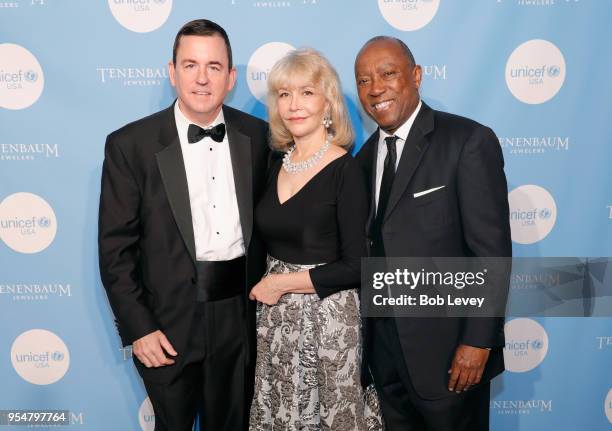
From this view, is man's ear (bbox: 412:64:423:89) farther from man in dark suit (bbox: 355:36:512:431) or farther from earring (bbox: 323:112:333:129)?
earring (bbox: 323:112:333:129)

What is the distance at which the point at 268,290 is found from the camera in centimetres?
207

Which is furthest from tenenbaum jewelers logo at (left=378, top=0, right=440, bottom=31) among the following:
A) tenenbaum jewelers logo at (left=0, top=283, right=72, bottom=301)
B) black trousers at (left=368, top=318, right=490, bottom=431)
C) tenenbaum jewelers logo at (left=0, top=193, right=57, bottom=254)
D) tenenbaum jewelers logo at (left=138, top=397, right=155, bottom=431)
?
tenenbaum jewelers logo at (left=138, top=397, right=155, bottom=431)

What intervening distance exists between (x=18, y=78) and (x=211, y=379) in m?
1.78

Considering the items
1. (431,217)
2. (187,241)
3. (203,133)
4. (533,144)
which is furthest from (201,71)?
(533,144)

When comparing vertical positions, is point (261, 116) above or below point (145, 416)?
above

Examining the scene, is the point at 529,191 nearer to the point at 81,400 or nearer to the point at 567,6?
the point at 567,6

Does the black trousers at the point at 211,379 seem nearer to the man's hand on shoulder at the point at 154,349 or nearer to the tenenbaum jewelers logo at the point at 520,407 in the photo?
the man's hand on shoulder at the point at 154,349

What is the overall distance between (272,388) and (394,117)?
3.87ft

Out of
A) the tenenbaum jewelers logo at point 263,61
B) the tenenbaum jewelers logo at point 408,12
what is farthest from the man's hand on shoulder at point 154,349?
the tenenbaum jewelers logo at point 408,12

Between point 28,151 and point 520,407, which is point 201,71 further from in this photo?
point 520,407

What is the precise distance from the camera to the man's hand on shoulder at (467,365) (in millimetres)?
1957

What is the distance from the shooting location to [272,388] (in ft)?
6.95

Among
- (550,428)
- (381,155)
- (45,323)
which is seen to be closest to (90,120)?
(45,323)

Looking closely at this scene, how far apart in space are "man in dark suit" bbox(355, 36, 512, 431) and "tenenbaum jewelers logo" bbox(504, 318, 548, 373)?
820 millimetres
